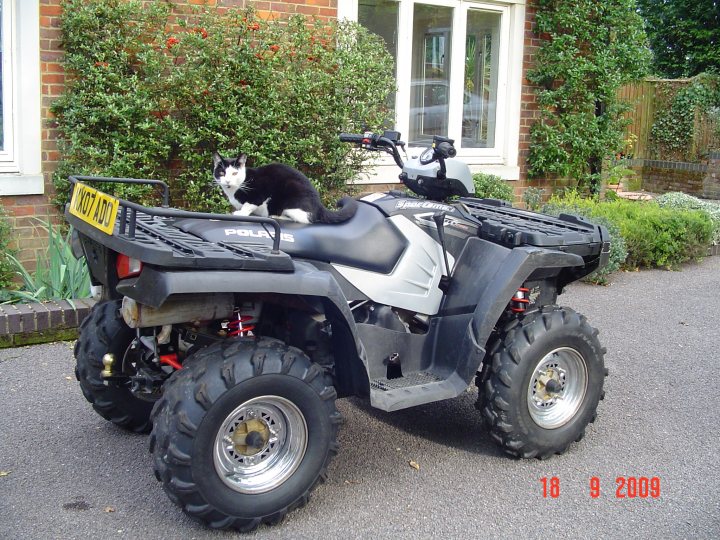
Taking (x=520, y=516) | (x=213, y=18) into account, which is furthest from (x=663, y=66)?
(x=520, y=516)

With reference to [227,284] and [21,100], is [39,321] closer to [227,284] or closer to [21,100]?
[21,100]

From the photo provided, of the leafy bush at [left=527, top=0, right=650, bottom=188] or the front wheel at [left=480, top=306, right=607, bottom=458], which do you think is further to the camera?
the leafy bush at [left=527, top=0, right=650, bottom=188]

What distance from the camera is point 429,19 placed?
30.7ft

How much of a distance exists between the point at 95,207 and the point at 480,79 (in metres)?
7.17

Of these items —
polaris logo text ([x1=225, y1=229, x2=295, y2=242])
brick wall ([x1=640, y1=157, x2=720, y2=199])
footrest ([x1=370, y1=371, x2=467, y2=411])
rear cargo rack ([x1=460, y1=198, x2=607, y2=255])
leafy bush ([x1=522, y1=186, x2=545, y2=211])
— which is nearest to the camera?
polaris logo text ([x1=225, y1=229, x2=295, y2=242])

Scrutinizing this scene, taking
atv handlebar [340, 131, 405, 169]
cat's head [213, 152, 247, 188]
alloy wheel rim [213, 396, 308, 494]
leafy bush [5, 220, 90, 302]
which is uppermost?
atv handlebar [340, 131, 405, 169]

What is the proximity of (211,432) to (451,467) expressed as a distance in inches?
55.9

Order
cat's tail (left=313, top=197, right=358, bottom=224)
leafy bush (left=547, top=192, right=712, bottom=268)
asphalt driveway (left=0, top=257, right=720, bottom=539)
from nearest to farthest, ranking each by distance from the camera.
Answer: asphalt driveway (left=0, top=257, right=720, bottom=539) → cat's tail (left=313, top=197, right=358, bottom=224) → leafy bush (left=547, top=192, right=712, bottom=268)

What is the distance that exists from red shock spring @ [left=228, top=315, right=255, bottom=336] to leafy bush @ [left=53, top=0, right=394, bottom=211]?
353 cm

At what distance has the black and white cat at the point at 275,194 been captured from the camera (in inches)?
160

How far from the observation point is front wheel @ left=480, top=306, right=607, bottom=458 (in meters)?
4.13

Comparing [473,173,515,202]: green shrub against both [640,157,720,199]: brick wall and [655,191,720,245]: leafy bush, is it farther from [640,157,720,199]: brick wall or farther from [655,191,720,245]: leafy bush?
[640,157,720,199]: brick wall
